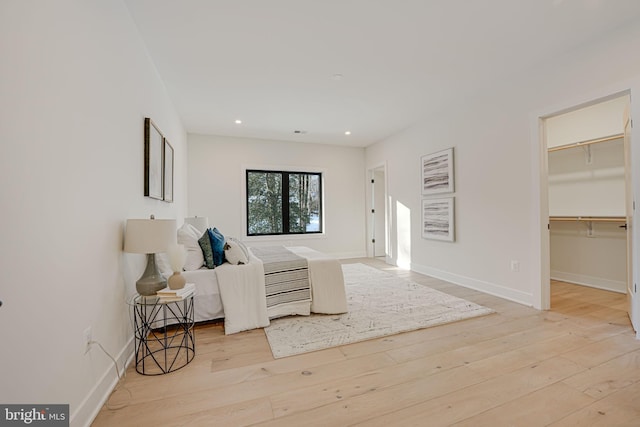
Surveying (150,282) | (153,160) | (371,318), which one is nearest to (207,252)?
(150,282)

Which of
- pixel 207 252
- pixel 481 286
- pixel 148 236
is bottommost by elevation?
pixel 481 286

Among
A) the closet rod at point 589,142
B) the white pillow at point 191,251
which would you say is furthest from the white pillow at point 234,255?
the closet rod at point 589,142

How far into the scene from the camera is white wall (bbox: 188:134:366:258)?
5.46 meters

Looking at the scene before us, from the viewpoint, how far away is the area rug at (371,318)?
7.79ft

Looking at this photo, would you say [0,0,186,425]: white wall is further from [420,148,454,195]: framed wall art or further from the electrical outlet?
[420,148,454,195]: framed wall art

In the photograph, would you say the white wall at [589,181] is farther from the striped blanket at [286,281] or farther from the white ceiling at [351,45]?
the striped blanket at [286,281]

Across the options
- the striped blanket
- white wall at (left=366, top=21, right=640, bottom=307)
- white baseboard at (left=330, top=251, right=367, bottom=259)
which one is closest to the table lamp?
the striped blanket

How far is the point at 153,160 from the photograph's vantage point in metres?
2.73

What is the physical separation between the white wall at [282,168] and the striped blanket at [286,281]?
2.94m

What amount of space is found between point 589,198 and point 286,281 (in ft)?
14.2

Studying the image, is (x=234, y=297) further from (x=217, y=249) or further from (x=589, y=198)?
(x=589, y=198)

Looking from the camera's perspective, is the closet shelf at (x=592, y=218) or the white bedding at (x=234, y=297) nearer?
the white bedding at (x=234, y=297)

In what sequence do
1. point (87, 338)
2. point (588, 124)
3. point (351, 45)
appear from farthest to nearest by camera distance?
point (588, 124)
point (351, 45)
point (87, 338)

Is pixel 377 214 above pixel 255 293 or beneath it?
above
